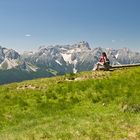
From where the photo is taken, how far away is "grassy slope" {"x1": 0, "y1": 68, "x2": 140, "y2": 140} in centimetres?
1952

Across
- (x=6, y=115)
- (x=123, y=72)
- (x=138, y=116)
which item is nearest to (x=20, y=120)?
(x=6, y=115)

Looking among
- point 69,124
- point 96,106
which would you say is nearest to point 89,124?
point 69,124

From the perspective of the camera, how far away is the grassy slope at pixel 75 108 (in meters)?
19.5

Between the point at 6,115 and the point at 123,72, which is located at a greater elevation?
the point at 123,72

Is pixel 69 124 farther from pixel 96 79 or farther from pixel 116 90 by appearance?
pixel 96 79

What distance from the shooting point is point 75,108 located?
98.0 feet

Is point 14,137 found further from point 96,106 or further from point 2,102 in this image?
point 2,102

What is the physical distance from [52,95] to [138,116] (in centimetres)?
1334

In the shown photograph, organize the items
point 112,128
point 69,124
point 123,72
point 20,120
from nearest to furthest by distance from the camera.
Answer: point 112,128, point 69,124, point 20,120, point 123,72

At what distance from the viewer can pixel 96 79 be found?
122 feet

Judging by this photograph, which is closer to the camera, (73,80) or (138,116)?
(138,116)

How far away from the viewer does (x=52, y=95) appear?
33.8m

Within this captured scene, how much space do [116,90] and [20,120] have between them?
9.75 metres

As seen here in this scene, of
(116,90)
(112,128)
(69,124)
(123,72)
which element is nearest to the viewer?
(112,128)
